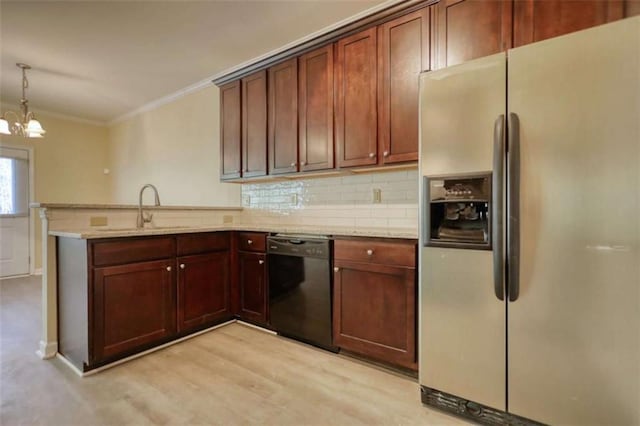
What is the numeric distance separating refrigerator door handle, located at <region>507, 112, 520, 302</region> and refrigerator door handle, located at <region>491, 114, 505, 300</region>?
3cm

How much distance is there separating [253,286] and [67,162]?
4.93 meters

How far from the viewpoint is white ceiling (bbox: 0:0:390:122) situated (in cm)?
246

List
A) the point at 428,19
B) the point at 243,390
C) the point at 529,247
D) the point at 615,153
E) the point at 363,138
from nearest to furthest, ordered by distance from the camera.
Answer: the point at 615,153 < the point at 529,247 < the point at 243,390 < the point at 428,19 < the point at 363,138

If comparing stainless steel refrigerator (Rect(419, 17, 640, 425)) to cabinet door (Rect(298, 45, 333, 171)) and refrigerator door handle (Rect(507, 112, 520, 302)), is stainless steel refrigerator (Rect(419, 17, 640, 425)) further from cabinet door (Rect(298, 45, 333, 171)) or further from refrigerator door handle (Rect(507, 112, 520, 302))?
cabinet door (Rect(298, 45, 333, 171))

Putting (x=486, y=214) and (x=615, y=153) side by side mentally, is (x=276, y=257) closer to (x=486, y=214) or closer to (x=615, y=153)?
(x=486, y=214)

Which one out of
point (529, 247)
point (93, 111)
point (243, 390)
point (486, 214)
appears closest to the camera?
point (529, 247)

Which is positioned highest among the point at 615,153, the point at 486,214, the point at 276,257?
the point at 615,153

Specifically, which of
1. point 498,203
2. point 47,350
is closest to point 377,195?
point 498,203

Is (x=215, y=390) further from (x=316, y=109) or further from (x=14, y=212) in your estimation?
(x=14, y=212)

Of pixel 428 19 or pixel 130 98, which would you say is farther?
pixel 130 98

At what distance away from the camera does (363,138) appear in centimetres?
245

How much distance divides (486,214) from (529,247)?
25cm

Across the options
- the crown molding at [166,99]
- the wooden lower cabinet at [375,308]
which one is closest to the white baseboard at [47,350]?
the wooden lower cabinet at [375,308]

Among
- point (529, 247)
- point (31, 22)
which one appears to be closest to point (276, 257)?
point (529, 247)
